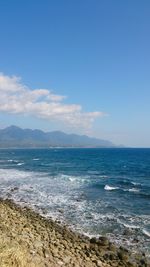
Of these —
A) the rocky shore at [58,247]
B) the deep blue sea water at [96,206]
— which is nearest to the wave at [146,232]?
the deep blue sea water at [96,206]

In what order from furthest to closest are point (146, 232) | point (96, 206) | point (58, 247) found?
point (96, 206)
point (146, 232)
point (58, 247)

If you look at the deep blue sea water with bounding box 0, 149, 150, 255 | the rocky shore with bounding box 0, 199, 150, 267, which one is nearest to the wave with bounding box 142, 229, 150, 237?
the deep blue sea water with bounding box 0, 149, 150, 255

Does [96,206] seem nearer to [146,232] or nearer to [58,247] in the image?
[146,232]

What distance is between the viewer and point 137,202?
34.8 metres

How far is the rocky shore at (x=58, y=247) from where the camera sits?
16.1 metres

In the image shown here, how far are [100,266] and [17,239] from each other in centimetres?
510

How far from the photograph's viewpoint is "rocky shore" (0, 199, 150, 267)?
16109mm

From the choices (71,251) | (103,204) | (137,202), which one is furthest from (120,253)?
(137,202)

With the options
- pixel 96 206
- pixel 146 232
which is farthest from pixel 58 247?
pixel 96 206

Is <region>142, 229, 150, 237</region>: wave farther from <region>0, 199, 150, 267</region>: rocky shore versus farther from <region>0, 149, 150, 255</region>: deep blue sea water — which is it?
<region>0, 199, 150, 267</region>: rocky shore

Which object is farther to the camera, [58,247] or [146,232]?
[146,232]

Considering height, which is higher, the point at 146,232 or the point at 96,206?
the point at 96,206

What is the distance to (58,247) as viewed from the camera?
1811cm

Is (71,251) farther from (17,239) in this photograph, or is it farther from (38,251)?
(17,239)
